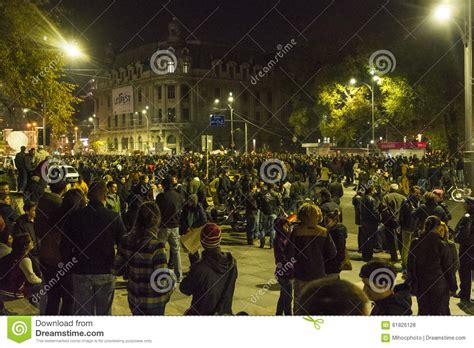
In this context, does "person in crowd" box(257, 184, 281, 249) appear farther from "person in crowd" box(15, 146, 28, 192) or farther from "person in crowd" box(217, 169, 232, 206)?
"person in crowd" box(15, 146, 28, 192)

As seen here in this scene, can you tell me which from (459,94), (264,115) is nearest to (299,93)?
(459,94)

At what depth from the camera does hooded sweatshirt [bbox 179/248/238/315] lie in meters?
4.63

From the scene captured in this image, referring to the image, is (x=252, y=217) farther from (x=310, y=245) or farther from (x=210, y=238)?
(x=210, y=238)

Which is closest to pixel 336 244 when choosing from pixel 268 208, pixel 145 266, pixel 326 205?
pixel 326 205

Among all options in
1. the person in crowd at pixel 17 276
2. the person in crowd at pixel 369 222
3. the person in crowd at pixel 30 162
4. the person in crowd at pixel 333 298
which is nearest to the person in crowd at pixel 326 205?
the person in crowd at pixel 369 222

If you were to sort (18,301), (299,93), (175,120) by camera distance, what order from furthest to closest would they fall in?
1. (175,120)
2. (299,93)
3. (18,301)

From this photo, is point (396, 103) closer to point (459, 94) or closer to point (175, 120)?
point (459, 94)

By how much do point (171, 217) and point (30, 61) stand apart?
22.1ft

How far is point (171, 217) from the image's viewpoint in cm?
838

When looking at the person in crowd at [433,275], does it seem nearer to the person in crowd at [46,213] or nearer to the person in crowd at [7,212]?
the person in crowd at [46,213]

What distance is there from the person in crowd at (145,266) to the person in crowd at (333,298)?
8.37 feet

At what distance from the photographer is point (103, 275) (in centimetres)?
531

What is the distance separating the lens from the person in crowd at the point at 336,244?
6137mm
